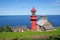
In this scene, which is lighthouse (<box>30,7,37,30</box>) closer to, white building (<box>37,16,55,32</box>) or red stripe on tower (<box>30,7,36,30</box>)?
red stripe on tower (<box>30,7,36,30</box>)

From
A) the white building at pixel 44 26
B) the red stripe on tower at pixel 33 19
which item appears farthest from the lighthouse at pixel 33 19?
the white building at pixel 44 26

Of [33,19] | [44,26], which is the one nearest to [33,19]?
[33,19]

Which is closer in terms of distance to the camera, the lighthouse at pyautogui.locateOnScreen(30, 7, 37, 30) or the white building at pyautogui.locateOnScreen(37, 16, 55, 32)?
the lighthouse at pyautogui.locateOnScreen(30, 7, 37, 30)

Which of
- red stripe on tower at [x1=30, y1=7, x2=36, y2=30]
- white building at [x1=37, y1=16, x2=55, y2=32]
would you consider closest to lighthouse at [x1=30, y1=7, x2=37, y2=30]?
red stripe on tower at [x1=30, y1=7, x2=36, y2=30]

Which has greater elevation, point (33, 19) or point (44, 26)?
point (33, 19)

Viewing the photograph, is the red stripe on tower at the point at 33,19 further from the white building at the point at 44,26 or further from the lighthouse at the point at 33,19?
the white building at the point at 44,26

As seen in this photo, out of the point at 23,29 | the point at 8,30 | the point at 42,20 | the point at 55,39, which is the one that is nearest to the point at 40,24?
the point at 42,20

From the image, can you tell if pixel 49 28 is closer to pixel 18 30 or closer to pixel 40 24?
pixel 40 24

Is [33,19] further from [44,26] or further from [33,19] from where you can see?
[44,26]

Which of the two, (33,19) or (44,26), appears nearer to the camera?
(33,19)

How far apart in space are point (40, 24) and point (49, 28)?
7.99ft

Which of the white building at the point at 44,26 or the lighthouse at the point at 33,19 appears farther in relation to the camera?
the white building at the point at 44,26

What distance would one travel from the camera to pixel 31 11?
3148cm

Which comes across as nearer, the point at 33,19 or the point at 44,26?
the point at 33,19
